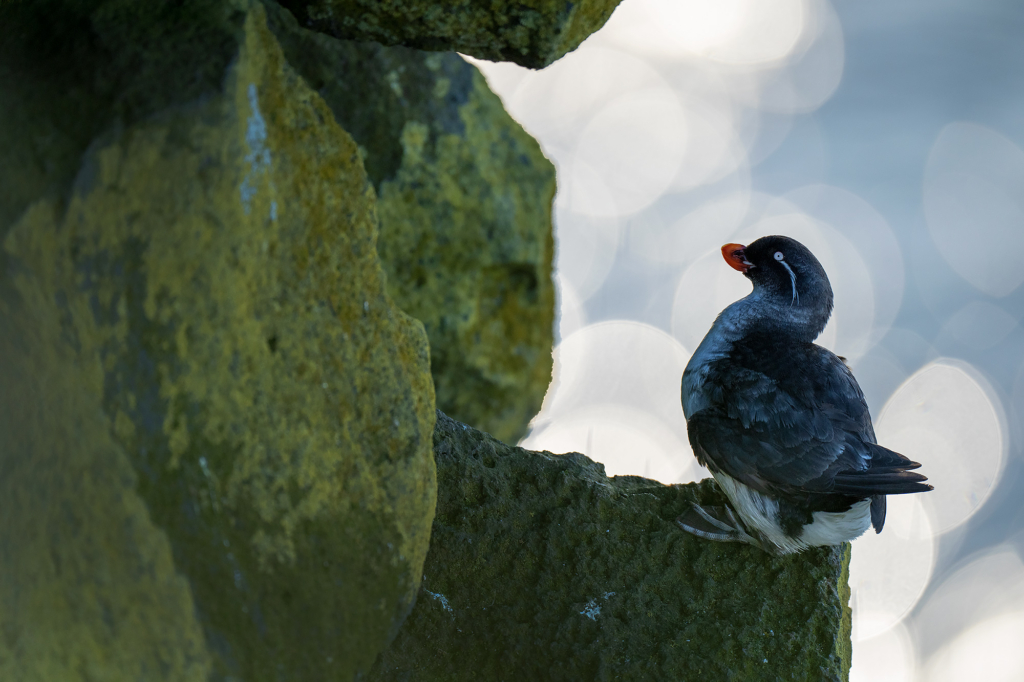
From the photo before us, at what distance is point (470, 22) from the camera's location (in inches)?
107

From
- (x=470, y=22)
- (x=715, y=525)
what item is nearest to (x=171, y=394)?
(x=470, y=22)

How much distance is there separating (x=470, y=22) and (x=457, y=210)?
6.86 ft

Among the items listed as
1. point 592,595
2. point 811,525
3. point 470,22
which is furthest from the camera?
point 811,525

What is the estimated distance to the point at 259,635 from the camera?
216 cm

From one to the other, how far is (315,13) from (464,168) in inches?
83.3

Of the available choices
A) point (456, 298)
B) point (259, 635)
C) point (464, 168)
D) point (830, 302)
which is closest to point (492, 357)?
point (456, 298)

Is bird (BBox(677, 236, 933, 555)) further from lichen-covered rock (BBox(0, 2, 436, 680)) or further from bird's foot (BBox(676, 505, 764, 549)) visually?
lichen-covered rock (BBox(0, 2, 436, 680))

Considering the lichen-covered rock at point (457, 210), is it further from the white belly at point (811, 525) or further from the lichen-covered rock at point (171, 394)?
the white belly at point (811, 525)

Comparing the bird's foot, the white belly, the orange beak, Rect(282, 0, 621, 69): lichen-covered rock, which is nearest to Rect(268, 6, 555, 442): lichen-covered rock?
Rect(282, 0, 621, 69): lichen-covered rock

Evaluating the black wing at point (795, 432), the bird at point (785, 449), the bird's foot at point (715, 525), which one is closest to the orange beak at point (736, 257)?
the bird at point (785, 449)

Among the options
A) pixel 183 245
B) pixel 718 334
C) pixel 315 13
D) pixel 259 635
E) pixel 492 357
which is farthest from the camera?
pixel 492 357

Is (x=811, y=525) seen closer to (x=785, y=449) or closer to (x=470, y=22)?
(x=785, y=449)

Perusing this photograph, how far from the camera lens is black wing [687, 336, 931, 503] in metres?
2.97

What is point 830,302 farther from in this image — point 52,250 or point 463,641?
point 52,250
